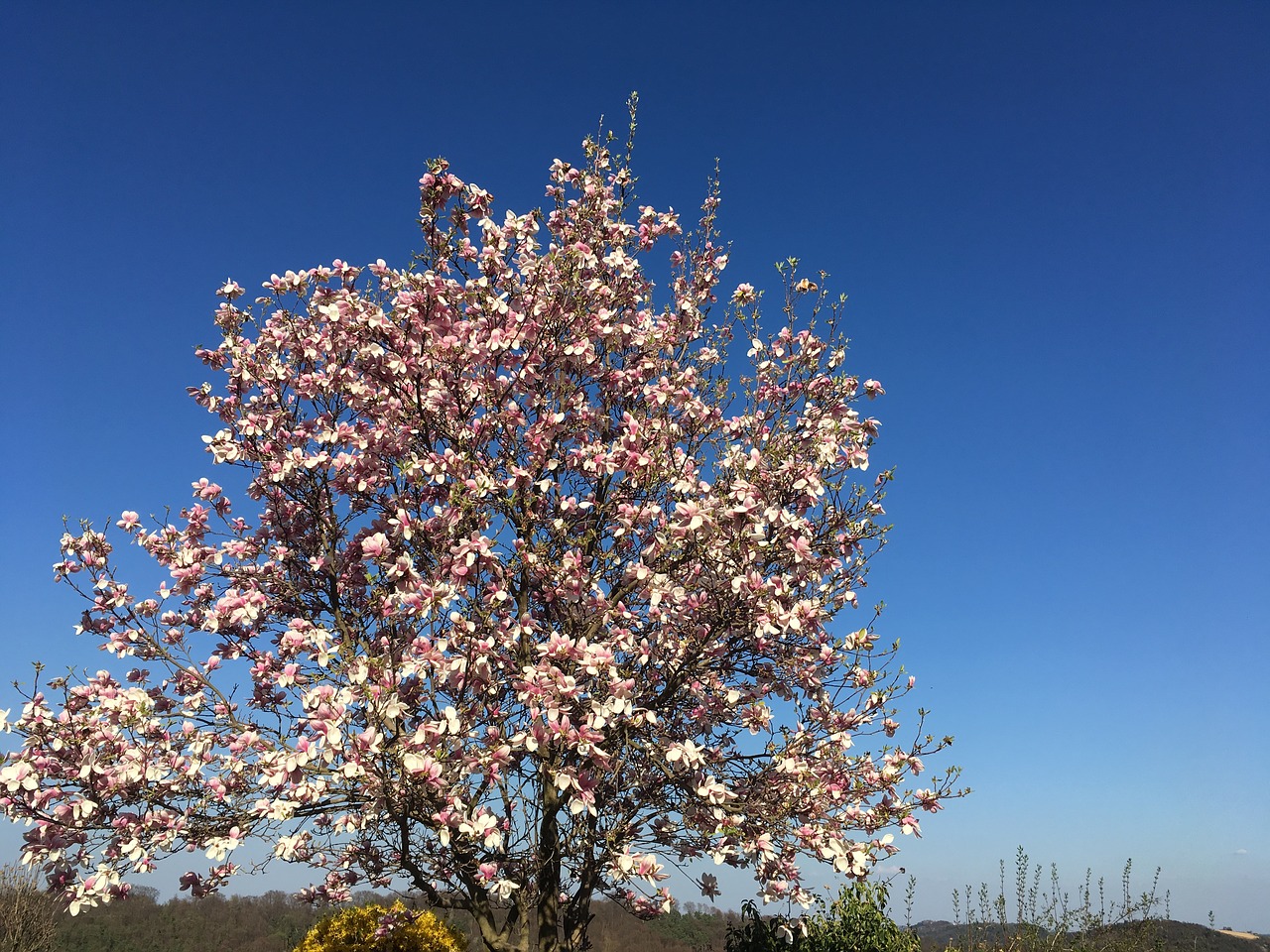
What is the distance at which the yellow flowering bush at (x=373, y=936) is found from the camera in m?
11.8

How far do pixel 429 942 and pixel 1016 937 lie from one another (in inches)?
330

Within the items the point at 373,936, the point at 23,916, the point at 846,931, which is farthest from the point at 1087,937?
the point at 23,916

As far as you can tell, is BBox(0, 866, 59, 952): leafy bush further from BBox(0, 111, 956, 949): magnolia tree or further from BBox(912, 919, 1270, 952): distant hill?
BBox(912, 919, 1270, 952): distant hill

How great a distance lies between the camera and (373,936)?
11508 millimetres

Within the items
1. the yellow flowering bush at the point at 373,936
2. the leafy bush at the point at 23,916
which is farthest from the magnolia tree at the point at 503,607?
the leafy bush at the point at 23,916

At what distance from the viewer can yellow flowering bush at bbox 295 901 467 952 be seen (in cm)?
1177

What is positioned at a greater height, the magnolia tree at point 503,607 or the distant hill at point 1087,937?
the magnolia tree at point 503,607

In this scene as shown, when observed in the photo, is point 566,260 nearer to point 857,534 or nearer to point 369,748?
point 857,534

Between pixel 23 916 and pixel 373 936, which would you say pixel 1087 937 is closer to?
pixel 373 936

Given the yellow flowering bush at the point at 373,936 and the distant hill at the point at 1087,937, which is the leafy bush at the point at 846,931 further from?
the yellow flowering bush at the point at 373,936

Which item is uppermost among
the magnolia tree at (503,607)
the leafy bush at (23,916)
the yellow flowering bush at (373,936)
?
the magnolia tree at (503,607)

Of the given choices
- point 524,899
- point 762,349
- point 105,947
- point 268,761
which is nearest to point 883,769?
point 524,899

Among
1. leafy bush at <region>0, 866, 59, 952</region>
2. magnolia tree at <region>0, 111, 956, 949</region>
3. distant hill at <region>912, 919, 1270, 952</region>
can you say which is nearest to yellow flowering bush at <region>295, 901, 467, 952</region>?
magnolia tree at <region>0, 111, 956, 949</region>

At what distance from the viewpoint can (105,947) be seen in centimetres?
2769
